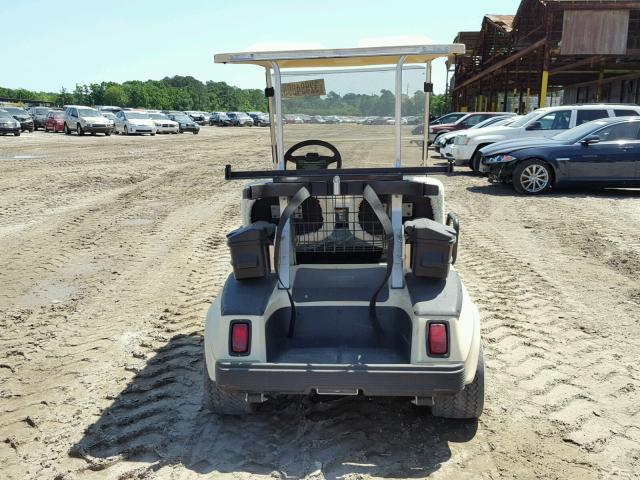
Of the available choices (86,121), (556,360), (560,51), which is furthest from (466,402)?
(86,121)

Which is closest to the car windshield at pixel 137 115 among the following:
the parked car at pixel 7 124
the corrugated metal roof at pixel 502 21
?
the parked car at pixel 7 124

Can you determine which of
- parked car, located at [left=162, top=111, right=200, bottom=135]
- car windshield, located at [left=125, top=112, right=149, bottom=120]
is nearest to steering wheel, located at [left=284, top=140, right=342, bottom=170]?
car windshield, located at [left=125, top=112, right=149, bottom=120]

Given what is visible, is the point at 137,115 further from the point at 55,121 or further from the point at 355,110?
the point at 355,110

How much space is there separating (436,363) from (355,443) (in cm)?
65

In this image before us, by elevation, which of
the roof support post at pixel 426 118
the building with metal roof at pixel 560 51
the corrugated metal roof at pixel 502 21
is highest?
the corrugated metal roof at pixel 502 21

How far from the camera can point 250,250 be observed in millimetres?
3279

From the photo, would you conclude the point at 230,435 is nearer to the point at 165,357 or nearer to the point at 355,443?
the point at 355,443

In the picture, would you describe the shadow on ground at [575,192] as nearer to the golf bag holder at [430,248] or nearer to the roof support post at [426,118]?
the roof support post at [426,118]

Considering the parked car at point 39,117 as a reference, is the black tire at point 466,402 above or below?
below

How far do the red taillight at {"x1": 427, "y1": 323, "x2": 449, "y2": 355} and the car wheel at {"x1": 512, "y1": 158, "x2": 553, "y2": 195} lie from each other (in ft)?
30.2

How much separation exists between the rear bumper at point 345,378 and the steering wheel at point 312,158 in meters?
1.78

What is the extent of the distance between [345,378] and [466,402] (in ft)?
2.54

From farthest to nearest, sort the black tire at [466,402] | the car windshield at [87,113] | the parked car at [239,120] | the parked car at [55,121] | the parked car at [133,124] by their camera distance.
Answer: the parked car at [239,120] < the parked car at [55,121] < the parked car at [133,124] < the car windshield at [87,113] < the black tire at [466,402]

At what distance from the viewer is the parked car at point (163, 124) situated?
3675 centimetres
